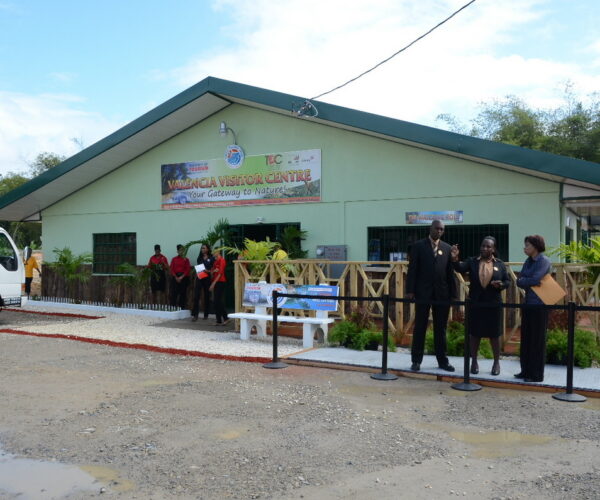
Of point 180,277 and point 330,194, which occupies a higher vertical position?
point 330,194

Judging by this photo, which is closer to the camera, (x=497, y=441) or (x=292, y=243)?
(x=497, y=441)

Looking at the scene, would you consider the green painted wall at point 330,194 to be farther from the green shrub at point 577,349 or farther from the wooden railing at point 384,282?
the green shrub at point 577,349

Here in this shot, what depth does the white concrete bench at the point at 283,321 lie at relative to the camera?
995 centimetres

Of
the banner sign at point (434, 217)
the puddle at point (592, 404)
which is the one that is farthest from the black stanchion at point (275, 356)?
the banner sign at point (434, 217)

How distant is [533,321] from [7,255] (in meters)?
10.9

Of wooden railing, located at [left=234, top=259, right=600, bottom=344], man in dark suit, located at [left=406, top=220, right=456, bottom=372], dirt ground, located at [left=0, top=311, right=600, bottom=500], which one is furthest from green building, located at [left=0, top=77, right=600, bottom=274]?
dirt ground, located at [left=0, top=311, right=600, bottom=500]

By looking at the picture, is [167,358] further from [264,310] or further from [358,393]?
[358,393]

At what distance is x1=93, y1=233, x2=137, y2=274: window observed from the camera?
54.1ft

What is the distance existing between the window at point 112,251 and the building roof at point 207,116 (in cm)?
170

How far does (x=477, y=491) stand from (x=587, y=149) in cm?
3842

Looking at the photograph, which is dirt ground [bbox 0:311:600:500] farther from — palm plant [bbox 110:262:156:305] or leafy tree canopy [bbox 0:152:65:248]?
leafy tree canopy [bbox 0:152:65:248]

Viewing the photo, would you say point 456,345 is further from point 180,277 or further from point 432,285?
point 180,277

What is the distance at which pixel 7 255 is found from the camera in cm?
1315

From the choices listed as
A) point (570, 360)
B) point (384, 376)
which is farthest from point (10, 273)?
point (570, 360)
